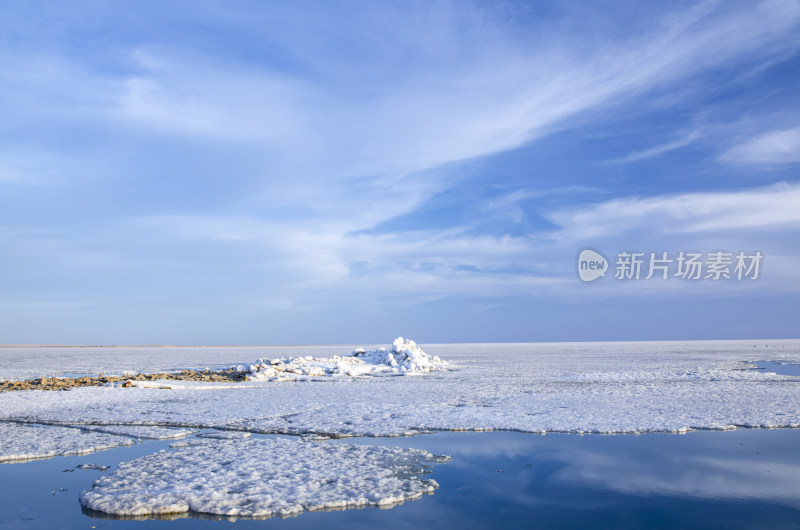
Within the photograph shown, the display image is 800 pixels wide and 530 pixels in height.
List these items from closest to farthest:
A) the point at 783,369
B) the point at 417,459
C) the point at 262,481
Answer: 1. the point at 262,481
2. the point at 417,459
3. the point at 783,369

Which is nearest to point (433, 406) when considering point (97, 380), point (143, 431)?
point (143, 431)

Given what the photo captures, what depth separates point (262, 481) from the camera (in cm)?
459

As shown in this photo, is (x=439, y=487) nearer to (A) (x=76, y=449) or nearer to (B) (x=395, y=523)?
(B) (x=395, y=523)

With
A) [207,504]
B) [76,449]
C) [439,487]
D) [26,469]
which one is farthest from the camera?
[76,449]

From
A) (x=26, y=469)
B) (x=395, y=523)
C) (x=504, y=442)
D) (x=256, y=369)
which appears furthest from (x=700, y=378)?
(x=26, y=469)

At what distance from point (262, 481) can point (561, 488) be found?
7.62 ft

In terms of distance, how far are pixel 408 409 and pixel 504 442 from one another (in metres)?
2.76

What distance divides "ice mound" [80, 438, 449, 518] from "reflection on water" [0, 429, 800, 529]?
14 cm

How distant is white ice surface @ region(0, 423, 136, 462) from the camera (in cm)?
561

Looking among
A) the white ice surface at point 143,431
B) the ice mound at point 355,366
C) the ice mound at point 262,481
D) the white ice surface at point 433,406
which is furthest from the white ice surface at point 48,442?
the ice mound at point 355,366

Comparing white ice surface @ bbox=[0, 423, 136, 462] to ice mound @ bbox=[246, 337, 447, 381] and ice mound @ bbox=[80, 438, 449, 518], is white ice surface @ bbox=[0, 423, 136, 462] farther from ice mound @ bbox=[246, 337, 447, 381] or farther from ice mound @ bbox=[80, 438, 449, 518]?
ice mound @ bbox=[246, 337, 447, 381]

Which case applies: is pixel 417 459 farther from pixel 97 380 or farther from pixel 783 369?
pixel 783 369

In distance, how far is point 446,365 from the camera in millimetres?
21781

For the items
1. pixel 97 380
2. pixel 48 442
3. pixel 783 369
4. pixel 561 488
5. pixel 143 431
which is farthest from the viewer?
pixel 783 369
